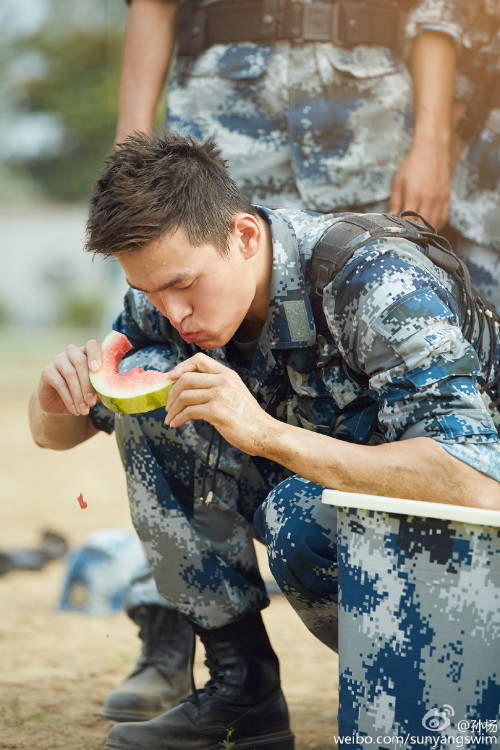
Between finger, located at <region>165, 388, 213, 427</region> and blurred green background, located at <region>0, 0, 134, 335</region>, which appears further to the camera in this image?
blurred green background, located at <region>0, 0, 134, 335</region>

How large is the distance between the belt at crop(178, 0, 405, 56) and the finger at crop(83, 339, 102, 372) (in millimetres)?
1437

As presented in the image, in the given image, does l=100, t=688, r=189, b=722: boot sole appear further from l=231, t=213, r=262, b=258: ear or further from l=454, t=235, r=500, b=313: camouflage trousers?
l=454, t=235, r=500, b=313: camouflage trousers

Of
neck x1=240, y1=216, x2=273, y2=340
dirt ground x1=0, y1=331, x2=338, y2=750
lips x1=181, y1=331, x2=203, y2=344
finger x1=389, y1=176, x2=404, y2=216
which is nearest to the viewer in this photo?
lips x1=181, y1=331, x2=203, y2=344

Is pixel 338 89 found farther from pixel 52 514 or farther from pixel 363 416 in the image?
pixel 52 514

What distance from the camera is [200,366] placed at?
2549 mm

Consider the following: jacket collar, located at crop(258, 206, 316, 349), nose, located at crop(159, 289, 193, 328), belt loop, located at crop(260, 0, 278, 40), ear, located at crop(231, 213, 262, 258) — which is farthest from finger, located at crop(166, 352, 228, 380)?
belt loop, located at crop(260, 0, 278, 40)

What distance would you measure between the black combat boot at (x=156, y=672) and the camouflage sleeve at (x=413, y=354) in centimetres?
142

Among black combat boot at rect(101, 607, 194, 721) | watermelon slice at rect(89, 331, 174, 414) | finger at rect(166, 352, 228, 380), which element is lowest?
black combat boot at rect(101, 607, 194, 721)

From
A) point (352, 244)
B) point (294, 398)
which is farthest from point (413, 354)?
point (294, 398)

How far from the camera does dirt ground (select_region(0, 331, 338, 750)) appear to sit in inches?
132

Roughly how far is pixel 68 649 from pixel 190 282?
2.24 metres

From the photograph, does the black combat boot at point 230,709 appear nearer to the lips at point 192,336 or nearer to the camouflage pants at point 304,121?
the lips at point 192,336

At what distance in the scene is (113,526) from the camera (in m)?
6.35

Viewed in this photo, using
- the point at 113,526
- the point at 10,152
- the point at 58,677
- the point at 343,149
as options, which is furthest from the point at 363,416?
the point at 10,152
